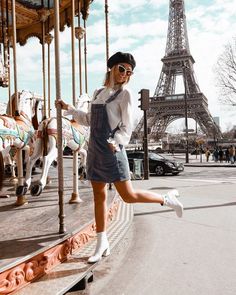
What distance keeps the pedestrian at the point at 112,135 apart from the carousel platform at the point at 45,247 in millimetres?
264

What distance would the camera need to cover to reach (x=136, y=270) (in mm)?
Answer: 3367

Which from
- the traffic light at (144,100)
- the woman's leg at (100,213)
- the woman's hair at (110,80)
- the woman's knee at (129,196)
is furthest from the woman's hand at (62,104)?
the traffic light at (144,100)

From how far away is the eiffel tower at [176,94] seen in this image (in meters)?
53.6

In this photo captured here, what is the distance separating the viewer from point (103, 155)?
2926 mm

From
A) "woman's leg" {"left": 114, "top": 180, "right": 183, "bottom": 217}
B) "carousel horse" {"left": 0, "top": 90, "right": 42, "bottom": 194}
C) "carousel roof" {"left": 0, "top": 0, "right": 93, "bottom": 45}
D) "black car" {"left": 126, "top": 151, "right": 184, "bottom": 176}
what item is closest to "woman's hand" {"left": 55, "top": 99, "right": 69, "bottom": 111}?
"woman's leg" {"left": 114, "top": 180, "right": 183, "bottom": 217}

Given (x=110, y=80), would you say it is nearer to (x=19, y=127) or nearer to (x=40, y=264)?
(x=40, y=264)

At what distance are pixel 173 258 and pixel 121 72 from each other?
2.05m

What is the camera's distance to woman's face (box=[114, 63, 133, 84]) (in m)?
3.03

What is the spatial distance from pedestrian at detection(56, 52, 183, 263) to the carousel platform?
0.87 ft

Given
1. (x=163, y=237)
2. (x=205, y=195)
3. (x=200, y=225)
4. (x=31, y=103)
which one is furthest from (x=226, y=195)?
(x=31, y=103)

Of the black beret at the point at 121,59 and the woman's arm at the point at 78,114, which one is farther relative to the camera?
the woman's arm at the point at 78,114

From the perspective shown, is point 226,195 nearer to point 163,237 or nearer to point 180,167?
point 163,237

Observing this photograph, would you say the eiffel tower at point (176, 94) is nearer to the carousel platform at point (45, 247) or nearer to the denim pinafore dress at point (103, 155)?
the carousel platform at point (45, 247)

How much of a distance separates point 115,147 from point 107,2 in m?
4.79
